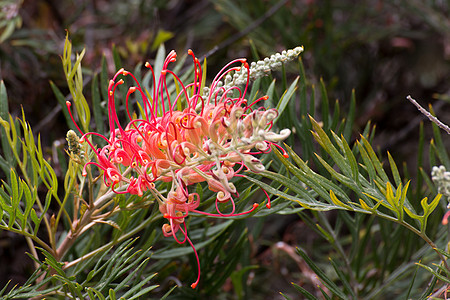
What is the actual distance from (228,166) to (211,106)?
7cm

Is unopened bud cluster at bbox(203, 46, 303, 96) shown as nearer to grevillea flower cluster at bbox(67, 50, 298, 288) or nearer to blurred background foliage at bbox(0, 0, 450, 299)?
grevillea flower cluster at bbox(67, 50, 298, 288)

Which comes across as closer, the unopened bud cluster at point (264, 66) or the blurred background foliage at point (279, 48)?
the unopened bud cluster at point (264, 66)

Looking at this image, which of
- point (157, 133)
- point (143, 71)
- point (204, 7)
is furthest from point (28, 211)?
point (204, 7)

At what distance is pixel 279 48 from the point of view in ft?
4.24

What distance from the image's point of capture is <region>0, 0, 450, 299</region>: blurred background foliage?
3.78 ft

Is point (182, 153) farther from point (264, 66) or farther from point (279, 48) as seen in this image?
point (279, 48)

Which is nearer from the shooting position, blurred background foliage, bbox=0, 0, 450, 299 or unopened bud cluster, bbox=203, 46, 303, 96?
unopened bud cluster, bbox=203, 46, 303, 96

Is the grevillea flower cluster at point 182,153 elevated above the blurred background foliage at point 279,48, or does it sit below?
above

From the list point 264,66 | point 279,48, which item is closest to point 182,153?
point 264,66

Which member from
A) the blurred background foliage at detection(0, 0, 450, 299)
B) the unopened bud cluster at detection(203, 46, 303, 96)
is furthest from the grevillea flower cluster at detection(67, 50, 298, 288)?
the blurred background foliage at detection(0, 0, 450, 299)

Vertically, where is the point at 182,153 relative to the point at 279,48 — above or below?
above

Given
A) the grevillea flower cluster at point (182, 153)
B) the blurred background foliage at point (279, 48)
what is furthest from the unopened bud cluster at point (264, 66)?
the blurred background foliage at point (279, 48)

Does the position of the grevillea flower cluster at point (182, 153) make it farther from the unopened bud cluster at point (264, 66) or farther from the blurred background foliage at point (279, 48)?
the blurred background foliage at point (279, 48)

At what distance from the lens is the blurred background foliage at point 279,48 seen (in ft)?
3.78
